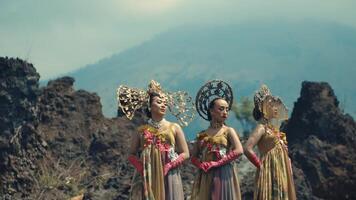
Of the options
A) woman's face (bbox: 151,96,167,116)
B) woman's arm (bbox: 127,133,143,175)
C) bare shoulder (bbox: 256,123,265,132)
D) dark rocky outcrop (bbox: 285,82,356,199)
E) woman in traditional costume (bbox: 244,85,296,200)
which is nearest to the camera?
woman's arm (bbox: 127,133,143,175)

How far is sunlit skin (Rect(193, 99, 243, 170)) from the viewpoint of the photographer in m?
13.2

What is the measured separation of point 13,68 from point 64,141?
262cm

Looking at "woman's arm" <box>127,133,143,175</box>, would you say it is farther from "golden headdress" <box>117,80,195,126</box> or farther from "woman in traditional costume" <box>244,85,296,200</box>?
"woman in traditional costume" <box>244,85,296,200</box>

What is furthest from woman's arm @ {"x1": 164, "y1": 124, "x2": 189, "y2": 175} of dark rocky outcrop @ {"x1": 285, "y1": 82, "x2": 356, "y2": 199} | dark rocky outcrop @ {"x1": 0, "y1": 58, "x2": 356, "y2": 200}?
dark rocky outcrop @ {"x1": 285, "y1": 82, "x2": 356, "y2": 199}

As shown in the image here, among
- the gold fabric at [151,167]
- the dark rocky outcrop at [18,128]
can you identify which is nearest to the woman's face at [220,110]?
the gold fabric at [151,167]

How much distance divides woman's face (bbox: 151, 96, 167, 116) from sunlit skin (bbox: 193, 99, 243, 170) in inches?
27.0

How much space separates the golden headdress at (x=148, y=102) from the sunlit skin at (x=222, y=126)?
1.00 ft

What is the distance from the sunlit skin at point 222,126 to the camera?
13.2 m

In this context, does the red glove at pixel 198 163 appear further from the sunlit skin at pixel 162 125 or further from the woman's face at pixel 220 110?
the woman's face at pixel 220 110

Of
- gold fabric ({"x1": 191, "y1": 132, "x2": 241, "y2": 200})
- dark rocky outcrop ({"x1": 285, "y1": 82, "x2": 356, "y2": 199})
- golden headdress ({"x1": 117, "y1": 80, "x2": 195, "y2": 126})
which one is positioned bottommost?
gold fabric ({"x1": 191, "y1": 132, "x2": 241, "y2": 200})

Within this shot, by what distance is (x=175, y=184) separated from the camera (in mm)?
12906

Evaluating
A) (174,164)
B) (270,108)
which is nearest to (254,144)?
(270,108)

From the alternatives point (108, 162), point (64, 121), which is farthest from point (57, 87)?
point (108, 162)

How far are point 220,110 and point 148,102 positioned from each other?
3.19 feet
